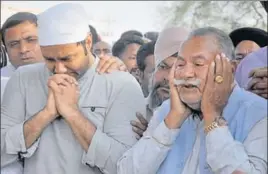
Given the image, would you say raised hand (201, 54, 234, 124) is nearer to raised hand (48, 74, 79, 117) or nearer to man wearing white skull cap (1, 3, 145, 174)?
man wearing white skull cap (1, 3, 145, 174)

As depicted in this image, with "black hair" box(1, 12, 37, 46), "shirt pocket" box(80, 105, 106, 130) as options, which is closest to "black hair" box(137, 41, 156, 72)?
"black hair" box(1, 12, 37, 46)

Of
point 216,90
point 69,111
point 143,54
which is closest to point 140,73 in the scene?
point 143,54

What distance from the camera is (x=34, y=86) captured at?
2855 mm

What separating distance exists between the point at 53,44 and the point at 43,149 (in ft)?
1.61

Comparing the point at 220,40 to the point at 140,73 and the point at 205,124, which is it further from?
the point at 140,73

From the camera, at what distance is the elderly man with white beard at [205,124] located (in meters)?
2.16

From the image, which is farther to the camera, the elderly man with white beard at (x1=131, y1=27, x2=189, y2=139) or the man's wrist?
the elderly man with white beard at (x1=131, y1=27, x2=189, y2=139)

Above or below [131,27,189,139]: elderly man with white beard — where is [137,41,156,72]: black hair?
below

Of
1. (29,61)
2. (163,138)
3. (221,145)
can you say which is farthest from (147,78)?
(221,145)

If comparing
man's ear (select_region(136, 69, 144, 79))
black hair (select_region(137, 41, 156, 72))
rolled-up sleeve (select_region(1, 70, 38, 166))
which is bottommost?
man's ear (select_region(136, 69, 144, 79))

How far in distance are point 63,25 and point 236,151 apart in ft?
3.58

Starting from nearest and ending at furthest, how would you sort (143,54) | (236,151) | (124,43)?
(236,151) → (143,54) → (124,43)

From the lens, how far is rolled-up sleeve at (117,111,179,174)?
2385 mm

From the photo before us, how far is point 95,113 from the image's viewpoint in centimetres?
273
